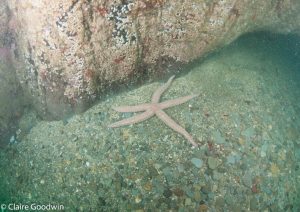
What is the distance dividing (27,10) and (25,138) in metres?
1.66

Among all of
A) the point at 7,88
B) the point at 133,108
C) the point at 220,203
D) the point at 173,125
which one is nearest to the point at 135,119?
the point at 133,108

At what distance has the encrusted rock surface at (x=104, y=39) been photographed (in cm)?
314

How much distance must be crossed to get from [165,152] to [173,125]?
0.36 metres

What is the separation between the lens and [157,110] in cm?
375

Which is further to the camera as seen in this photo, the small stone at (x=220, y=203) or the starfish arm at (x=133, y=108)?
the starfish arm at (x=133, y=108)

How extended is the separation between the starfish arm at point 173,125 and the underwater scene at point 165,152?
13 millimetres

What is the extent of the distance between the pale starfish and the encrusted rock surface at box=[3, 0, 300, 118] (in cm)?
35

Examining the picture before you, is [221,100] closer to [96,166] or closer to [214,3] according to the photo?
[214,3]

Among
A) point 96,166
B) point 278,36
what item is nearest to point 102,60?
point 96,166

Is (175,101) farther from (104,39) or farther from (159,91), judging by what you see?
(104,39)

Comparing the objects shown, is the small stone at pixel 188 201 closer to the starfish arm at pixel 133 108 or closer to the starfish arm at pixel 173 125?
the starfish arm at pixel 173 125

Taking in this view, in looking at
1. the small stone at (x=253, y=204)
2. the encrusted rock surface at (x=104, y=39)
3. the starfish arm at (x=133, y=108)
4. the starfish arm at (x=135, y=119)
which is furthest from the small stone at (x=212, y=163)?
the encrusted rock surface at (x=104, y=39)

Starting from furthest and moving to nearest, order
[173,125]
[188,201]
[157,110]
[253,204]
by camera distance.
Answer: [157,110] < [173,125] < [253,204] < [188,201]

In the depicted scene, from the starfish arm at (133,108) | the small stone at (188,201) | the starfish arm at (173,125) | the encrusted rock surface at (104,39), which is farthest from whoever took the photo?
the starfish arm at (133,108)
